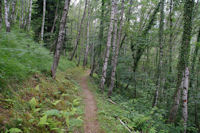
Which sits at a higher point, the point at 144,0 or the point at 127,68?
the point at 144,0

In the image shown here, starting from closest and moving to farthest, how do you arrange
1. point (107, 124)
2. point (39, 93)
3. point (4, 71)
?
1. point (4, 71)
2. point (39, 93)
3. point (107, 124)

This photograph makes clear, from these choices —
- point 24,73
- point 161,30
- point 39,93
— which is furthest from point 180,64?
point 24,73

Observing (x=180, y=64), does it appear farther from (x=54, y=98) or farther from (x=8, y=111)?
(x=8, y=111)

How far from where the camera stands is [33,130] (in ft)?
9.18

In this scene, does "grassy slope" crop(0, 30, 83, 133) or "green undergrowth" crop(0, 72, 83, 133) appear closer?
"green undergrowth" crop(0, 72, 83, 133)

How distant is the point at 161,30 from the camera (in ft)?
33.9

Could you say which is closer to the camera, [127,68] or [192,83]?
[192,83]

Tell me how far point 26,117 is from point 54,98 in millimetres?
2082

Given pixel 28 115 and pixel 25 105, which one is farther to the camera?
pixel 25 105

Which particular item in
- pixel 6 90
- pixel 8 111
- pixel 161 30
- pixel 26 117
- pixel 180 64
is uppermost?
pixel 161 30

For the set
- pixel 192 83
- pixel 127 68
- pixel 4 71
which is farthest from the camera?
pixel 127 68

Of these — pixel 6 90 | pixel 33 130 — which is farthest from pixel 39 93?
pixel 33 130

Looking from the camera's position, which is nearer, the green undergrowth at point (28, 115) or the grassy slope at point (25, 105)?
the green undergrowth at point (28, 115)

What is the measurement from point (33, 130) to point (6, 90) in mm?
1575
